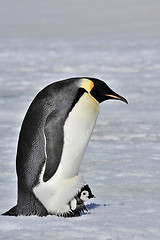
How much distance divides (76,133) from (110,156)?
87.1 inches

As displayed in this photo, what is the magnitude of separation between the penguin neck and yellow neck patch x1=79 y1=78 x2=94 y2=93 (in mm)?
45

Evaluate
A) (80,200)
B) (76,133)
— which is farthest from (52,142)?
(80,200)

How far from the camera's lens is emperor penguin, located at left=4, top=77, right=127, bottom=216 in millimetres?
3074

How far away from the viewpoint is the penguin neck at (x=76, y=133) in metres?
3.10

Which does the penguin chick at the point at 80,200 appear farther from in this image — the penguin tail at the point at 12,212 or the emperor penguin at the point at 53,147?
the penguin tail at the point at 12,212

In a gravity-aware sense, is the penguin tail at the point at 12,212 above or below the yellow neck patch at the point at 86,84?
below

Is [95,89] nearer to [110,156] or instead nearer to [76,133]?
[76,133]

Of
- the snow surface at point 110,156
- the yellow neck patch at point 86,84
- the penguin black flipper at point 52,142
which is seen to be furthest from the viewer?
the yellow neck patch at point 86,84

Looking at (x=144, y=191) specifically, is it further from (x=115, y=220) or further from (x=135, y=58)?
(x=135, y=58)

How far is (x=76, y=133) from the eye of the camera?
3.12 m

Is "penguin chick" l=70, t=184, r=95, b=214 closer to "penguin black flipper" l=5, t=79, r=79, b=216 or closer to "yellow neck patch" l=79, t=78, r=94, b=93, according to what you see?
"penguin black flipper" l=5, t=79, r=79, b=216

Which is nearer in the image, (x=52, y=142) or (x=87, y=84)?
(x=52, y=142)

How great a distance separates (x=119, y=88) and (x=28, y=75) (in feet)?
10.3

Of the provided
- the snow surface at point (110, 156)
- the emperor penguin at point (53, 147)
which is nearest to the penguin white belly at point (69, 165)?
the emperor penguin at point (53, 147)
